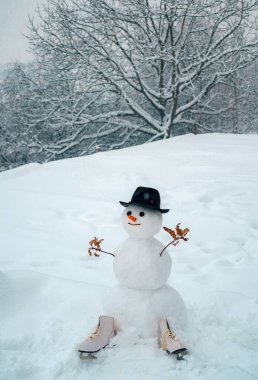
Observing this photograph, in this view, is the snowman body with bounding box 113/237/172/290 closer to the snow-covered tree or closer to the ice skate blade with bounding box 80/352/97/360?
the ice skate blade with bounding box 80/352/97/360

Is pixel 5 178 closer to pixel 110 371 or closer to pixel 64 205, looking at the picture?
pixel 64 205

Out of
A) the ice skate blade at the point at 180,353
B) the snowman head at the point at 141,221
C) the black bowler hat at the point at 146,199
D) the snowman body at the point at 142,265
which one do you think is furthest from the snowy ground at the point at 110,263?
the black bowler hat at the point at 146,199

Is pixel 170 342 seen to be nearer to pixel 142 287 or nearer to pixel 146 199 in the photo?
pixel 142 287

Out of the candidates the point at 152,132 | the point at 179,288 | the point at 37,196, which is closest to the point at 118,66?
the point at 152,132

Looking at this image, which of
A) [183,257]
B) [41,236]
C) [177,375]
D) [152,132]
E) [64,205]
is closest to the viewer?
[177,375]

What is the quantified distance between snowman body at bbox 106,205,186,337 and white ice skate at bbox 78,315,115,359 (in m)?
0.04

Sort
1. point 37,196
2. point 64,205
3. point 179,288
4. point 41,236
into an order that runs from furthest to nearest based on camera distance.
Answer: point 37,196, point 64,205, point 41,236, point 179,288

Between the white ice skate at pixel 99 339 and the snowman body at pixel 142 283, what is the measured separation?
41 mm

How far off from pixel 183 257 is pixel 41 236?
1375mm

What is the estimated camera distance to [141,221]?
5.11ft

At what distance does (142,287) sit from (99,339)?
0.95 ft

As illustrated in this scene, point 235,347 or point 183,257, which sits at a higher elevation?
point 235,347

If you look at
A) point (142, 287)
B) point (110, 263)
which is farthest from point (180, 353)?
point (110, 263)

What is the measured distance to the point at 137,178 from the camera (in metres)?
4.91
